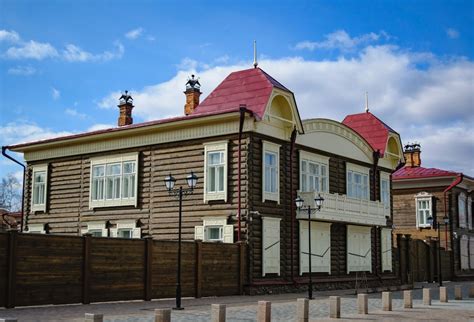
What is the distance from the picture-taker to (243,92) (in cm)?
2975

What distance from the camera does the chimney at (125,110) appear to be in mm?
38031

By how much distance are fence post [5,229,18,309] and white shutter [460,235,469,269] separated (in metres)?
36.4

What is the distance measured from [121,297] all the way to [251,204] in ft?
24.7

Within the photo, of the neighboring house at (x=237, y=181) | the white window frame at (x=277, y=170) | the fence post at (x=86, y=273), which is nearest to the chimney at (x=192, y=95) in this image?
the neighboring house at (x=237, y=181)

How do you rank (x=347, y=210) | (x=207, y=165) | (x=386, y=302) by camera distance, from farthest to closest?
(x=347, y=210) < (x=207, y=165) < (x=386, y=302)

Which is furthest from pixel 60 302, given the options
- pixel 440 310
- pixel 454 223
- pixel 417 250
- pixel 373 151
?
pixel 454 223

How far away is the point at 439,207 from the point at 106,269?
30.6 metres

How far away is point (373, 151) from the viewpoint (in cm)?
3700

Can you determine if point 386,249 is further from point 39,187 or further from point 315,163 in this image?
point 39,187

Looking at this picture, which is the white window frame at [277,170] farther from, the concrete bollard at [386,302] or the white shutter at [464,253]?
the white shutter at [464,253]

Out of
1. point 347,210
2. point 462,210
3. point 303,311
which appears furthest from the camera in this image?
point 462,210

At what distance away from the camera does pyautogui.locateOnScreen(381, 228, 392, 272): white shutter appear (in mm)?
37656

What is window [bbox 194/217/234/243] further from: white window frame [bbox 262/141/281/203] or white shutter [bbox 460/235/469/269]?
white shutter [bbox 460/235/469/269]

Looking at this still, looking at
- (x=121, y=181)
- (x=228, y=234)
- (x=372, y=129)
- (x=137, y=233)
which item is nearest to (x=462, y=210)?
(x=372, y=129)
